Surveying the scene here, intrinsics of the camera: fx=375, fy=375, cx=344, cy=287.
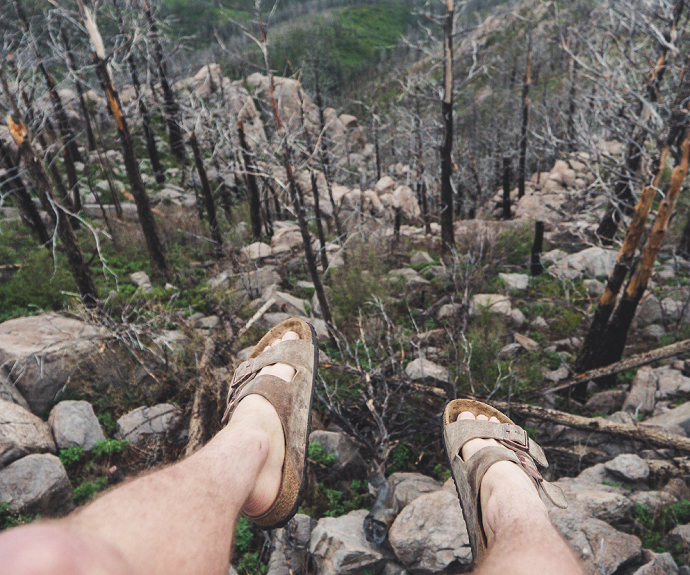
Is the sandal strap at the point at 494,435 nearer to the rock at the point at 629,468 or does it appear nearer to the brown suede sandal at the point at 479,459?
the brown suede sandal at the point at 479,459

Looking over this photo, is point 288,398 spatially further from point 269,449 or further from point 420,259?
point 420,259

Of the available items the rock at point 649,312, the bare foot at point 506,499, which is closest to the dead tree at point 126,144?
the bare foot at point 506,499

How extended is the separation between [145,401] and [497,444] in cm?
386

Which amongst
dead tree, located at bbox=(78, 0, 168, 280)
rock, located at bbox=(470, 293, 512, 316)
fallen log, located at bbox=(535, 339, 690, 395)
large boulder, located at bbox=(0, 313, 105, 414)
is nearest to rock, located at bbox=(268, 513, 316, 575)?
fallen log, located at bbox=(535, 339, 690, 395)

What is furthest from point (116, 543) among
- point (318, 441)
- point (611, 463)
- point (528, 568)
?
point (611, 463)

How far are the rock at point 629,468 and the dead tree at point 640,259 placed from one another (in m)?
1.71

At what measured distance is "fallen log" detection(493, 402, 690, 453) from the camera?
3.42 metres

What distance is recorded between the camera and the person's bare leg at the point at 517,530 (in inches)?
45.5

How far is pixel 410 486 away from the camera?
3096mm

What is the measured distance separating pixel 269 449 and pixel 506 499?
3.32ft

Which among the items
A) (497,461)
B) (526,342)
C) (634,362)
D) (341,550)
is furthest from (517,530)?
(526,342)

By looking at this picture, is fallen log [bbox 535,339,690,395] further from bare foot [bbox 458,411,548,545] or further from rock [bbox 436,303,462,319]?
bare foot [bbox 458,411,548,545]

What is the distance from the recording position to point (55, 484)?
122 inches

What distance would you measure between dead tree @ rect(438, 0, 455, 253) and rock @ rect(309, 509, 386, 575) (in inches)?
251
